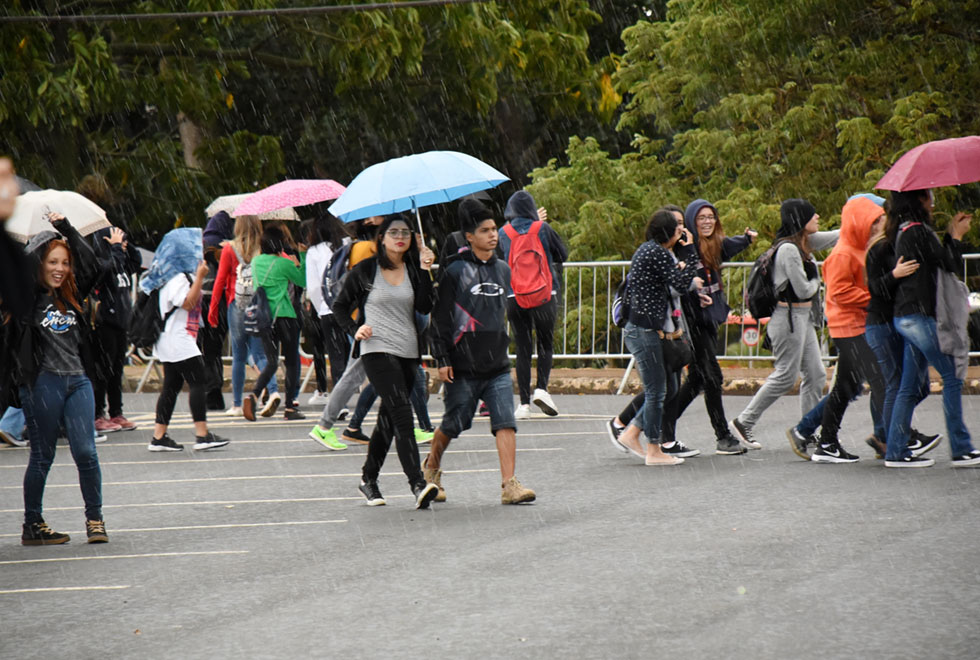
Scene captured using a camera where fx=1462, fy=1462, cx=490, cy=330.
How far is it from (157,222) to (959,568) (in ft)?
58.5

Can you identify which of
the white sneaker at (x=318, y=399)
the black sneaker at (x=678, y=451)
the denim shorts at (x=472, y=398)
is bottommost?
the white sneaker at (x=318, y=399)

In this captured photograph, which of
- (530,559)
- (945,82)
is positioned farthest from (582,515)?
(945,82)

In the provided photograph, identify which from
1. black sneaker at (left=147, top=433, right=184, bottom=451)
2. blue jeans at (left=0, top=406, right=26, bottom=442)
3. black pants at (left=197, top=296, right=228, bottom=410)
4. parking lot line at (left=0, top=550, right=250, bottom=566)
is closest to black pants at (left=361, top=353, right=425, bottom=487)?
parking lot line at (left=0, top=550, right=250, bottom=566)

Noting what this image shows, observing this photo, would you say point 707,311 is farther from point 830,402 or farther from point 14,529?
point 14,529

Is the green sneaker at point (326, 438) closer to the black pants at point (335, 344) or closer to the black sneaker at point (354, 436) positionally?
the black sneaker at point (354, 436)

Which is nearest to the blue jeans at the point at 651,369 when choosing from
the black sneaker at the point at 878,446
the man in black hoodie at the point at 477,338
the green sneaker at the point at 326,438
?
the black sneaker at the point at 878,446

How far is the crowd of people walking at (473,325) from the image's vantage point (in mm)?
7527

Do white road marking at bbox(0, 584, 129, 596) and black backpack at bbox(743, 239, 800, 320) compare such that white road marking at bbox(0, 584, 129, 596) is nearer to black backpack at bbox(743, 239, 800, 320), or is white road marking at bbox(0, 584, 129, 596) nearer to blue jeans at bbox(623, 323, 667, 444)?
blue jeans at bbox(623, 323, 667, 444)

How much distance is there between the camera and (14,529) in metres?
8.16

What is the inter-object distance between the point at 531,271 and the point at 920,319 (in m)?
4.26

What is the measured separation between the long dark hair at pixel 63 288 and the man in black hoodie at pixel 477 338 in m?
1.97

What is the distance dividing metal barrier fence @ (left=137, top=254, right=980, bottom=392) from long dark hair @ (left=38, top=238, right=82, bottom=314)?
8.76 m

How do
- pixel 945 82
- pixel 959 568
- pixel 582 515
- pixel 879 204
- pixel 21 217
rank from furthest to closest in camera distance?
pixel 945 82 < pixel 879 204 < pixel 21 217 < pixel 582 515 < pixel 959 568

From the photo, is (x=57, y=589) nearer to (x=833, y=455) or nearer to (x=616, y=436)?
(x=616, y=436)
